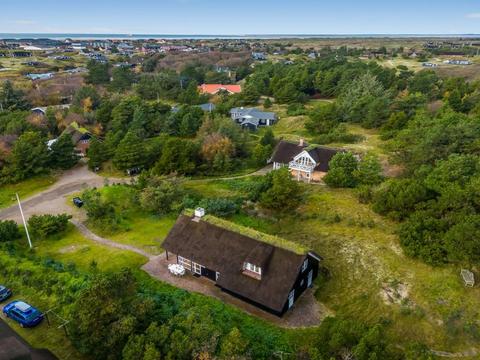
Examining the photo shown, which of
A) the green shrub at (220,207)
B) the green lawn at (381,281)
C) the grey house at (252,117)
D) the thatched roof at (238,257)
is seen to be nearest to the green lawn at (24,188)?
the green shrub at (220,207)

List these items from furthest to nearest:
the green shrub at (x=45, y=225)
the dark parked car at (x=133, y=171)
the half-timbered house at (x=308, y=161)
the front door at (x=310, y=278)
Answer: the dark parked car at (x=133, y=171), the half-timbered house at (x=308, y=161), the green shrub at (x=45, y=225), the front door at (x=310, y=278)

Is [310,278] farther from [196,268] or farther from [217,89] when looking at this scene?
[217,89]

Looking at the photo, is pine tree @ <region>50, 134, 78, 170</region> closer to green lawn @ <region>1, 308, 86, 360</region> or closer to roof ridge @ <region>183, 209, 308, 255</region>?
roof ridge @ <region>183, 209, 308, 255</region>

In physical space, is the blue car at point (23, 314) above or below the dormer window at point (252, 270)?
below

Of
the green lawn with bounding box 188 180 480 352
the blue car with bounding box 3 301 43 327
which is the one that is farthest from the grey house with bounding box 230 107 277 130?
the blue car with bounding box 3 301 43 327

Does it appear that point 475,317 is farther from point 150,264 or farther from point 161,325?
point 150,264

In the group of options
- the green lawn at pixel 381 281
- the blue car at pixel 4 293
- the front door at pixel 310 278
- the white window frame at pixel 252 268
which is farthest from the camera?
the front door at pixel 310 278

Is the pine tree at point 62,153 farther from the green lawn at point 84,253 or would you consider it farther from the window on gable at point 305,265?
the window on gable at point 305,265

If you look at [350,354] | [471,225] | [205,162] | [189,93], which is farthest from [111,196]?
[189,93]

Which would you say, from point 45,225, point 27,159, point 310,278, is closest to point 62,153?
point 27,159
